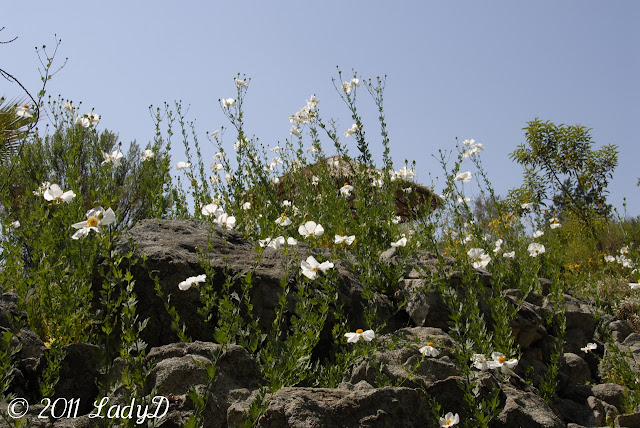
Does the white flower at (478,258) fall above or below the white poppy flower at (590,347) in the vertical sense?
above

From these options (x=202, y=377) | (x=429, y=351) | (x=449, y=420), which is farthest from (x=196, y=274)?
(x=449, y=420)

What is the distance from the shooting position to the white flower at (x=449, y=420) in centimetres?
287

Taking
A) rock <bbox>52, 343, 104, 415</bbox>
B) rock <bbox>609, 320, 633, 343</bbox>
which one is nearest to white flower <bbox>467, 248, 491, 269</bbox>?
rock <bbox>609, 320, 633, 343</bbox>

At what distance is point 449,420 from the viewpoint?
2.91 meters

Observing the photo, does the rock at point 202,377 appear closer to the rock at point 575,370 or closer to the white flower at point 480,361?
the white flower at point 480,361

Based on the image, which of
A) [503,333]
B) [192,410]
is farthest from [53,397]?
[503,333]

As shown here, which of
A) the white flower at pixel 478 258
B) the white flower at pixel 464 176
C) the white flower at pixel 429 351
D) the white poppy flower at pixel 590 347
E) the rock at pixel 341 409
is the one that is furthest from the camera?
the white flower at pixel 464 176

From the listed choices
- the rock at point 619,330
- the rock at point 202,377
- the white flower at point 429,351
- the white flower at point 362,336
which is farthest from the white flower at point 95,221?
the rock at point 619,330

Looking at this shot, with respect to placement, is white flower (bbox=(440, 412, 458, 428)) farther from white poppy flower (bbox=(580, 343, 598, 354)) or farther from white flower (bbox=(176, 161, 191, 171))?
white flower (bbox=(176, 161, 191, 171))

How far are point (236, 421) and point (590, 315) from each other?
3.78 metres

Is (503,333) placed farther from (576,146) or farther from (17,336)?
(576,146)

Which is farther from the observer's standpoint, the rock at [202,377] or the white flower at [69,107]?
the white flower at [69,107]

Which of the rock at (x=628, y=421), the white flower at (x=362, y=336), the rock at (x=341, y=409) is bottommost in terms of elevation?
the rock at (x=628, y=421)

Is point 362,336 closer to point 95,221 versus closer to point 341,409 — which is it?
Answer: point 341,409
